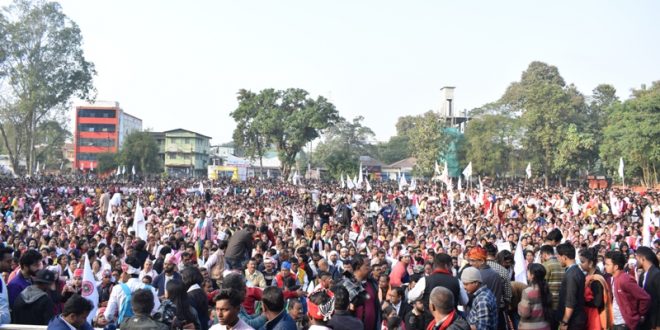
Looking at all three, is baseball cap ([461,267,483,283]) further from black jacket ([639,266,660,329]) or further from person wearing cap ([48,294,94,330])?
person wearing cap ([48,294,94,330])

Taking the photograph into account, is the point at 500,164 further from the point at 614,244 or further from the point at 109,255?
the point at 109,255

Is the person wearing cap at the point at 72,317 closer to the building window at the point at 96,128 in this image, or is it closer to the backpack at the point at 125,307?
the backpack at the point at 125,307

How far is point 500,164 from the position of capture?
53531mm

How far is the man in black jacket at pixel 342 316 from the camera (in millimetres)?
5238

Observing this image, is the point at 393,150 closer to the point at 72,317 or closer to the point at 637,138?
the point at 637,138

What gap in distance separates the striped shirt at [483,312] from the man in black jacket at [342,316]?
1.02 m

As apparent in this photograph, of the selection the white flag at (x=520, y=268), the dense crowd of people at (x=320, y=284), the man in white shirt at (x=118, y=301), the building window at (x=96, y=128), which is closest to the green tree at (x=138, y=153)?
the building window at (x=96, y=128)

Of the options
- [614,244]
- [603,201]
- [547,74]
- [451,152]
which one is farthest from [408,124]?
[614,244]

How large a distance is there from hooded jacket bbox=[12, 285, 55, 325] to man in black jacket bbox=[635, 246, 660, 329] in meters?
5.37

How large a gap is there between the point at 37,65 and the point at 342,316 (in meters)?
43.2

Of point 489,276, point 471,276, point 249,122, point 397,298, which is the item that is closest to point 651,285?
point 489,276

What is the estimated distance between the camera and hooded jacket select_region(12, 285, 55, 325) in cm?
573

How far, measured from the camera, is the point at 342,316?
5.29 m

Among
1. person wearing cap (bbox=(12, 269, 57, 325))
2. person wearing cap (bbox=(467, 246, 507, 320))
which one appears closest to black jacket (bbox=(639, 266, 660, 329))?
person wearing cap (bbox=(467, 246, 507, 320))
